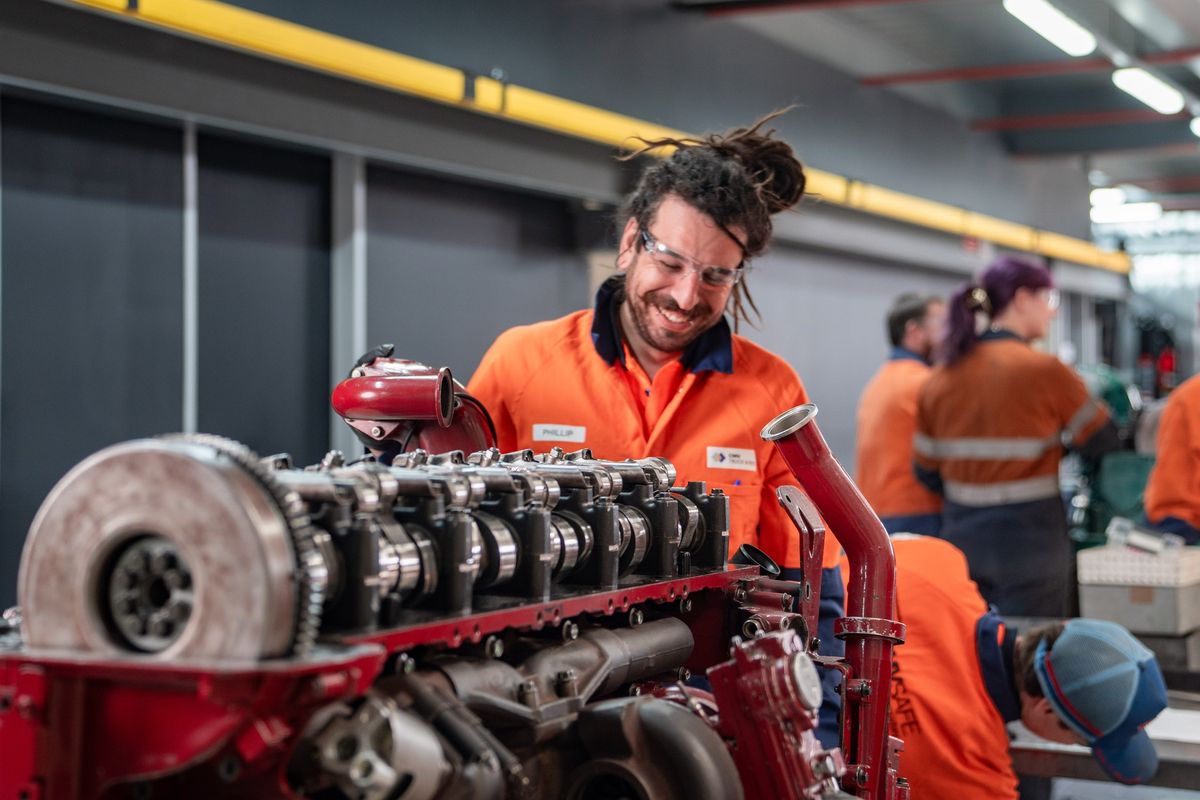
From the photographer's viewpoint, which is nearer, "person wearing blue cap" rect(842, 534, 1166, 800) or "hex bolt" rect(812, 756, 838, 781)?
"hex bolt" rect(812, 756, 838, 781)

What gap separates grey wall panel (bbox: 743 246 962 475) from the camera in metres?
7.64

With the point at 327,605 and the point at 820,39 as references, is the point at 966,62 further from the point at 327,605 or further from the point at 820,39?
the point at 327,605

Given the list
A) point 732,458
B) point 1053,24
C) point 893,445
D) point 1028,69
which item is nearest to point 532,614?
point 732,458

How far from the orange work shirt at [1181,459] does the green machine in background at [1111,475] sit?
3.80ft

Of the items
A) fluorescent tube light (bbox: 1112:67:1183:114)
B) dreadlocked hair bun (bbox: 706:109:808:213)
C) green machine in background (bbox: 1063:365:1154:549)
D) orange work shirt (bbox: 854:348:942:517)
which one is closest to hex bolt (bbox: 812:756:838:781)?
dreadlocked hair bun (bbox: 706:109:808:213)

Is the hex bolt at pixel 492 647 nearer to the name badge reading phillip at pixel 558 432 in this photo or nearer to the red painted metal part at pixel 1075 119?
the name badge reading phillip at pixel 558 432

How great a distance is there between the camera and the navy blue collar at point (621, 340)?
2379mm

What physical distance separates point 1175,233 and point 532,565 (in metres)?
19.0

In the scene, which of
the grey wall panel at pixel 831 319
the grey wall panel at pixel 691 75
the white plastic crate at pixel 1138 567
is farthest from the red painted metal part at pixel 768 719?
the grey wall panel at pixel 831 319

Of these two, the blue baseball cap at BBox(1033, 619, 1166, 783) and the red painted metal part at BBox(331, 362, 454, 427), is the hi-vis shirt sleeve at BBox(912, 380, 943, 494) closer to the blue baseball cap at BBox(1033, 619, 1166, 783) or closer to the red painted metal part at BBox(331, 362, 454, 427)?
the blue baseball cap at BBox(1033, 619, 1166, 783)

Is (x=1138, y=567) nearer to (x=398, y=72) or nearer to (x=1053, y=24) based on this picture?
(x=398, y=72)

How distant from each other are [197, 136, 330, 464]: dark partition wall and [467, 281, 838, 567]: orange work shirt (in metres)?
2.33

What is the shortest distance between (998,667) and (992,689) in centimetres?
5

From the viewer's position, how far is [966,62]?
8812 mm
